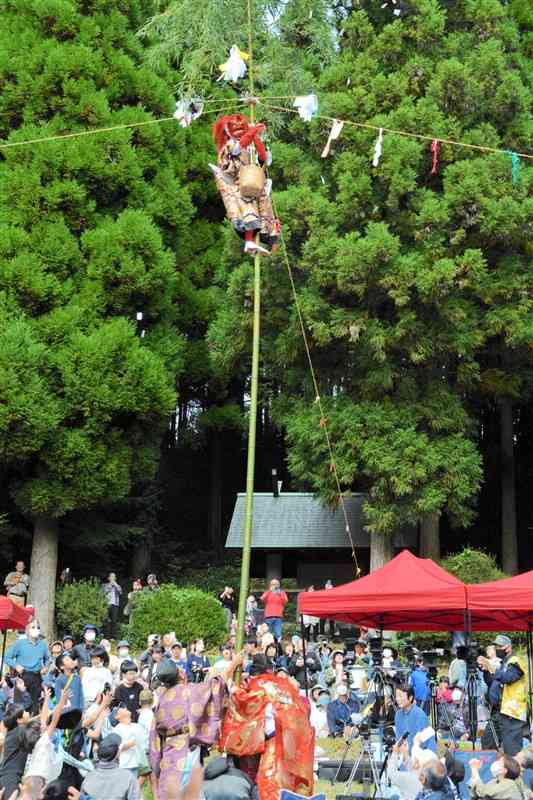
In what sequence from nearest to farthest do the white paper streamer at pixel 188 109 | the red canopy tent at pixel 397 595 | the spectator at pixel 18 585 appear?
the red canopy tent at pixel 397 595
the white paper streamer at pixel 188 109
the spectator at pixel 18 585

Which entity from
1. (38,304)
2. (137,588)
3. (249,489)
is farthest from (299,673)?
(38,304)

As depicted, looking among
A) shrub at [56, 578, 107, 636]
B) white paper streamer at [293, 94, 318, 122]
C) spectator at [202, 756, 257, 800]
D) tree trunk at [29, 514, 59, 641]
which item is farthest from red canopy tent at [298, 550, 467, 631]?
tree trunk at [29, 514, 59, 641]

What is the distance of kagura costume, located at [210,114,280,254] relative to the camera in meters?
10.4

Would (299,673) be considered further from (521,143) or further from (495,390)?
(521,143)

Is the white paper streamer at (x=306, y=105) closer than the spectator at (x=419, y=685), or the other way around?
the white paper streamer at (x=306, y=105)

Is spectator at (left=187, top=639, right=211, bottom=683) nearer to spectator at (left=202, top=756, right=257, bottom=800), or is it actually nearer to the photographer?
the photographer

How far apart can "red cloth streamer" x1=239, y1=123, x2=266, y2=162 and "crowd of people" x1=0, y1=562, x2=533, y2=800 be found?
493cm

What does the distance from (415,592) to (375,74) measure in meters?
18.1

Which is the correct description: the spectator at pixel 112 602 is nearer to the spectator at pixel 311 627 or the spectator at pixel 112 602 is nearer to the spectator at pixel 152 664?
the spectator at pixel 311 627

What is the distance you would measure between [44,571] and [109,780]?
17957 mm

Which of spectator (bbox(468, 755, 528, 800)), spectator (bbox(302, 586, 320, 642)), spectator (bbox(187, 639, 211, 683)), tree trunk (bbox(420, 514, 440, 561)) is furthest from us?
tree trunk (bbox(420, 514, 440, 561))

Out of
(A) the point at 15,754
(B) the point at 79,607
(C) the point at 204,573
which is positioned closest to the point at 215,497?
(C) the point at 204,573

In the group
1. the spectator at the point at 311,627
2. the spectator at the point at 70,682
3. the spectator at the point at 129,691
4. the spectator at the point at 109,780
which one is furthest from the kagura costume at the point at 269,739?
the spectator at the point at 311,627

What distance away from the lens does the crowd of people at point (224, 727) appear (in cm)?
808
